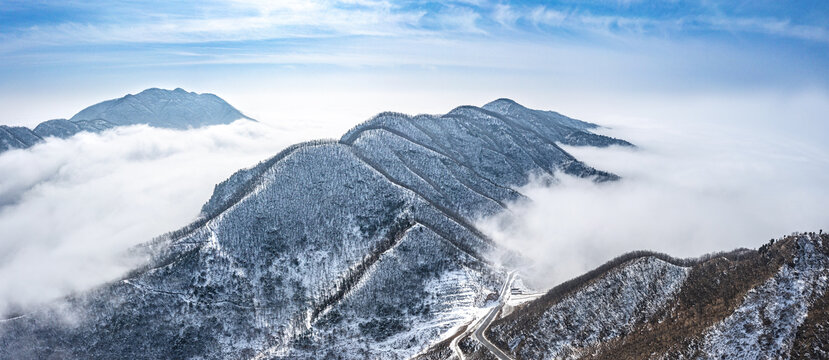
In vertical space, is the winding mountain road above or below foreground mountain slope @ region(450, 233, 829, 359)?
below

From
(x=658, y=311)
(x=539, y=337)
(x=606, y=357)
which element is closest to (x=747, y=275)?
(x=658, y=311)

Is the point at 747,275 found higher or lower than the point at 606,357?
higher

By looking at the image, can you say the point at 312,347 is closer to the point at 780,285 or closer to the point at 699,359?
the point at 699,359

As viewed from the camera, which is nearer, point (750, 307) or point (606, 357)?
point (750, 307)

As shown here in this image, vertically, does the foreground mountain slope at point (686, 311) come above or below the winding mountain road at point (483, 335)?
above

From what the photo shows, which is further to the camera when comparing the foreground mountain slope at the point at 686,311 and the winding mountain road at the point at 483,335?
the winding mountain road at the point at 483,335

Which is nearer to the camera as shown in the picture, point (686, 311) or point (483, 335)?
point (686, 311)

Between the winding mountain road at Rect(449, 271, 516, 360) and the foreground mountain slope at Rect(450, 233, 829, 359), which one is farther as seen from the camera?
the winding mountain road at Rect(449, 271, 516, 360)

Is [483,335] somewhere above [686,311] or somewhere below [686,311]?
below
